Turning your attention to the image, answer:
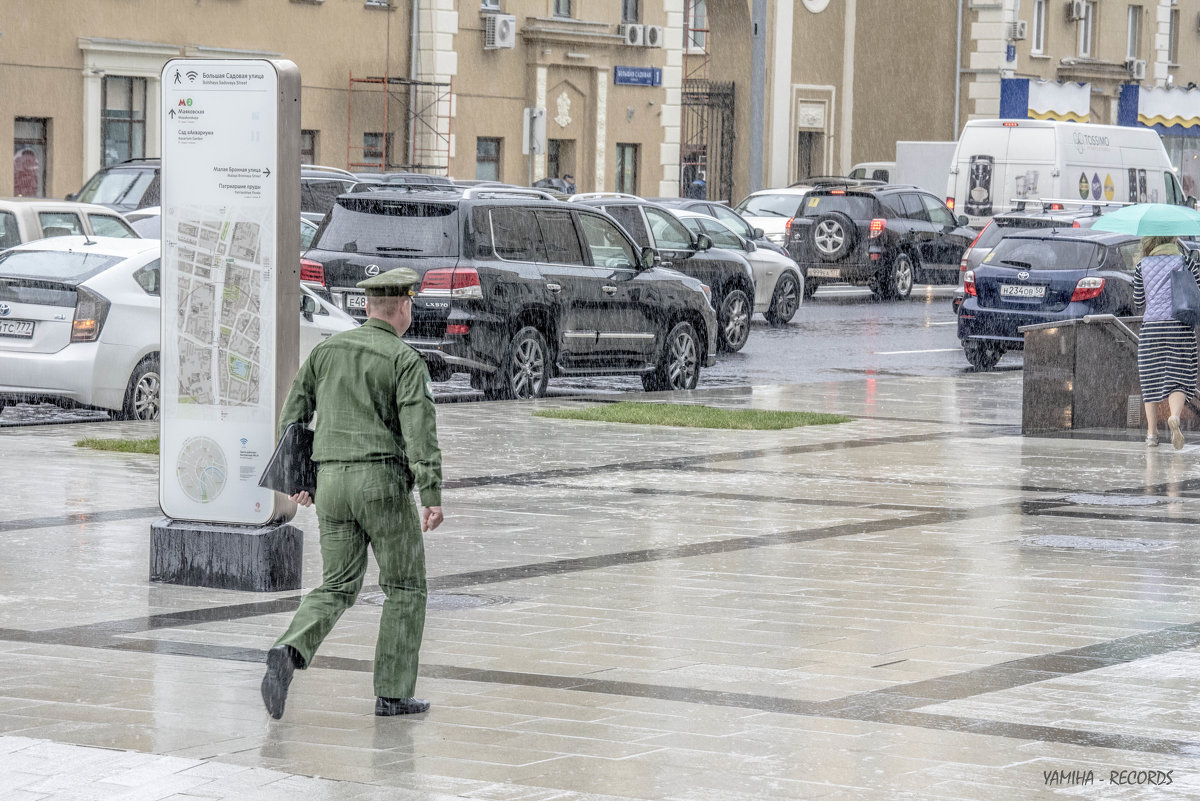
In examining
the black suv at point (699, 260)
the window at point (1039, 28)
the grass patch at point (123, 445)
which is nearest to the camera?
the grass patch at point (123, 445)

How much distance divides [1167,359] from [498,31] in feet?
87.5

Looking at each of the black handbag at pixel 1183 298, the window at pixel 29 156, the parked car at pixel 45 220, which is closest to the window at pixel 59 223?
A: the parked car at pixel 45 220

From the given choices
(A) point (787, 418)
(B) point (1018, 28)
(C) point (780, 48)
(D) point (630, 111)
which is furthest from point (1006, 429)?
(B) point (1018, 28)

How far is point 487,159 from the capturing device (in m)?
42.1

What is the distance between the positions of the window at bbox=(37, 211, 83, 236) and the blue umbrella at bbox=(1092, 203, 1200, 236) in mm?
9549

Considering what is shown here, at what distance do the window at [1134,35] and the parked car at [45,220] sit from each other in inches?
1819

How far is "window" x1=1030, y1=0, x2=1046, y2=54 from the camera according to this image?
190 ft

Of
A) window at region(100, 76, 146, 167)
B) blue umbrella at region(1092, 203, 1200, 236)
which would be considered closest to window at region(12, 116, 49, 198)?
window at region(100, 76, 146, 167)

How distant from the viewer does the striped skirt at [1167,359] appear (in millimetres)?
16047

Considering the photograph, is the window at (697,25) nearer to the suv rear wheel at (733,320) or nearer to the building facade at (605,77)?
the building facade at (605,77)

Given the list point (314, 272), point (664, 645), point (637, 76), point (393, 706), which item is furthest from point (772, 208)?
point (393, 706)

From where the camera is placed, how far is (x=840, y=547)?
434 inches

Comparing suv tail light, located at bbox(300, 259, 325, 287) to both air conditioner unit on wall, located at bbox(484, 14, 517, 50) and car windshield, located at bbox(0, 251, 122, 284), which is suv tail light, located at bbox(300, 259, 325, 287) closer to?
car windshield, located at bbox(0, 251, 122, 284)

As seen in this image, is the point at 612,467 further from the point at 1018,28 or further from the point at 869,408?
the point at 1018,28
